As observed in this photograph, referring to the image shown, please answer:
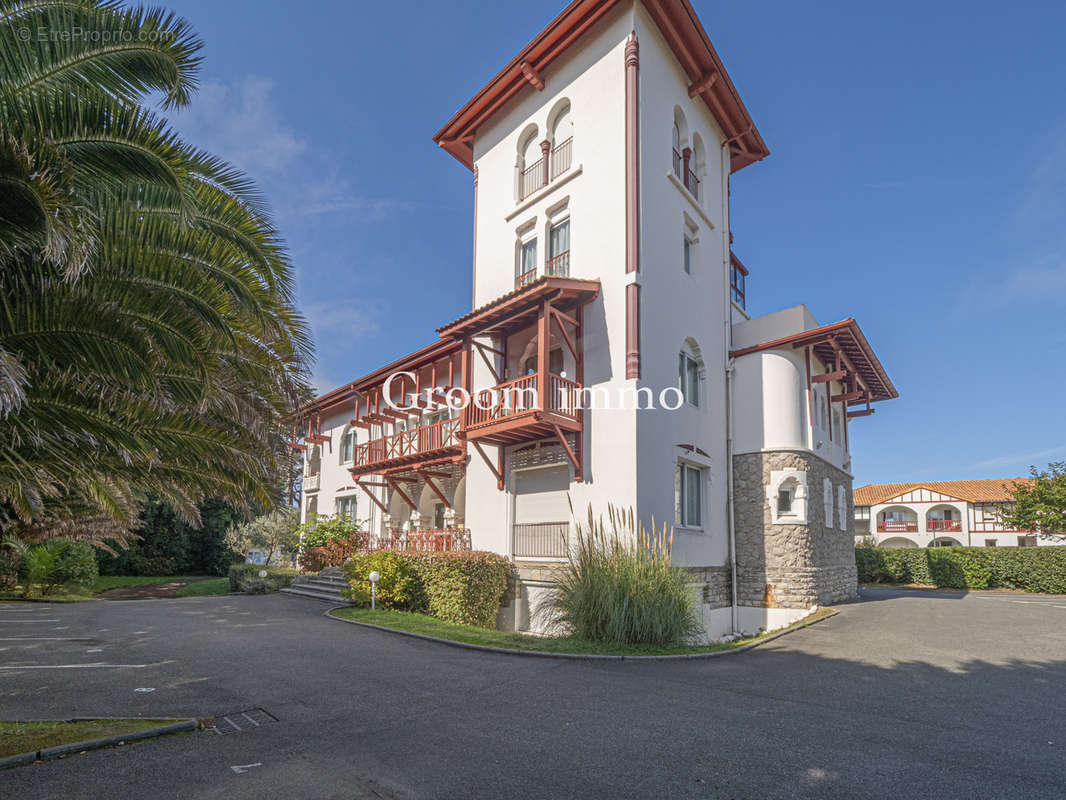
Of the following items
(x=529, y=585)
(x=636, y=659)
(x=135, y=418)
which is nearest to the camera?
(x=135, y=418)

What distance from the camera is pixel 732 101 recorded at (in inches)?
695

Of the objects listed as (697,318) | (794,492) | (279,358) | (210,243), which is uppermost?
(697,318)

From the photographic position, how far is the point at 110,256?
20.9ft

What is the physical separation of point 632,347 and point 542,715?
8265 millimetres

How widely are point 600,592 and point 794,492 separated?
7812 mm

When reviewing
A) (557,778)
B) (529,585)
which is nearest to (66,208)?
(557,778)

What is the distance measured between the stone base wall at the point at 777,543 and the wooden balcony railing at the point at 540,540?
4.86 meters

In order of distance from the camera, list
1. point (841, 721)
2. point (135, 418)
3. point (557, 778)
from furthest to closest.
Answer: point (135, 418)
point (841, 721)
point (557, 778)

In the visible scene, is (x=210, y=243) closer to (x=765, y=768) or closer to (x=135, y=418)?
(x=135, y=418)

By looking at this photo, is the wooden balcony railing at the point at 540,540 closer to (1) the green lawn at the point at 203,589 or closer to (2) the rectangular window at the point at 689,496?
(2) the rectangular window at the point at 689,496

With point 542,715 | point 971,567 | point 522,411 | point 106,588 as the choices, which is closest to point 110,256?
point 542,715

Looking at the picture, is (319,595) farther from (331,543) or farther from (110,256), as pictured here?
Result: (110,256)

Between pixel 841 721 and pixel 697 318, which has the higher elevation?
pixel 697 318
